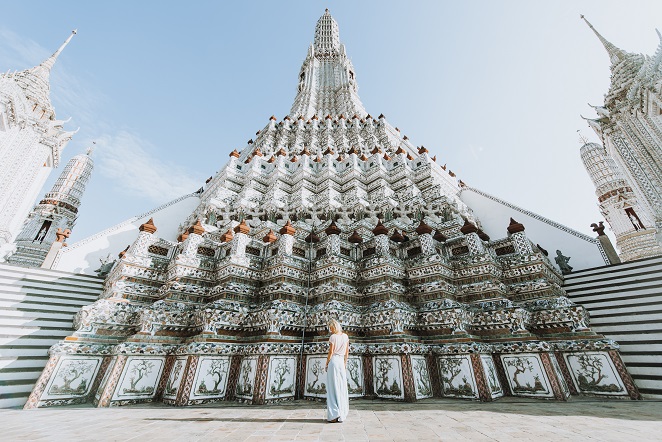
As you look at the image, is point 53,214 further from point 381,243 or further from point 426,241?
point 426,241

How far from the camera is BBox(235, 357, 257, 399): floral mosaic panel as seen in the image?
6595 mm

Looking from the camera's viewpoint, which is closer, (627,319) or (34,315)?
(627,319)

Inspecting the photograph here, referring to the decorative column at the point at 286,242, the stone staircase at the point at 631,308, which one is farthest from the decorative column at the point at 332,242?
the stone staircase at the point at 631,308

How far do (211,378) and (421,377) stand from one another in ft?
16.3

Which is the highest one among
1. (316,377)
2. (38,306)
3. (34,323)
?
(38,306)

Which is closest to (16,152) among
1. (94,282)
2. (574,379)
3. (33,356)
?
(94,282)

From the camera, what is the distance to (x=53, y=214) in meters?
22.5

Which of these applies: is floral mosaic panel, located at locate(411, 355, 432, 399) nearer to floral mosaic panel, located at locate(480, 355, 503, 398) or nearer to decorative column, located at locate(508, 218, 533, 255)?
floral mosaic panel, located at locate(480, 355, 503, 398)

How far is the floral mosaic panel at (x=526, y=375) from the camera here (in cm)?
640

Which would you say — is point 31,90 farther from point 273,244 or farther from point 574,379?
point 574,379

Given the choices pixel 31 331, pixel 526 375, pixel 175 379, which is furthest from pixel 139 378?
pixel 526 375

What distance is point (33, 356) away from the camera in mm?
6973

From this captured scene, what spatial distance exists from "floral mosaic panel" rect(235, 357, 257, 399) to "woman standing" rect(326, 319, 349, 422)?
2.69 meters

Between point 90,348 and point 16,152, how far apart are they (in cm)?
2090
